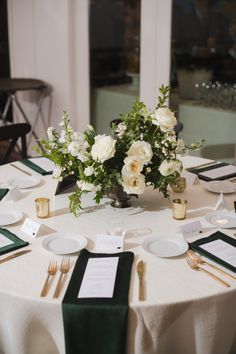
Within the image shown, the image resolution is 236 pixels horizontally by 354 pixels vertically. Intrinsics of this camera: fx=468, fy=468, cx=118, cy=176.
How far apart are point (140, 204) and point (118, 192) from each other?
0.48 feet

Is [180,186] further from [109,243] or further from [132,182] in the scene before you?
[109,243]

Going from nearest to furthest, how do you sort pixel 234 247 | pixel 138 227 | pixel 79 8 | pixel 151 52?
pixel 234 247 < pixel 138 227 < pixel 151 52 < pixel 79 8

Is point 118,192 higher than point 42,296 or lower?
higher

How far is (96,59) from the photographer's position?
450 centimetres

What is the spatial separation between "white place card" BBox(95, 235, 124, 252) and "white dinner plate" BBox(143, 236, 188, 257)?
0.09m

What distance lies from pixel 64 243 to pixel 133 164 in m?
0.39

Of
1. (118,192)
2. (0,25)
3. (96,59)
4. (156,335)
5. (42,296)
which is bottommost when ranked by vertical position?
(156,335)

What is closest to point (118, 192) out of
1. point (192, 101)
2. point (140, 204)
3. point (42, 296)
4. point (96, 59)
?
point (140, 204)

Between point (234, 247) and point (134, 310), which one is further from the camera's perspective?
point (234, 247)

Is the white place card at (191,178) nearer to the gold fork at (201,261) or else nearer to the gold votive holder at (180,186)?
the gold votive holder at (180,186)

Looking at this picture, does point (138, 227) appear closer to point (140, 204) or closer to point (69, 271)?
point (140, 204)

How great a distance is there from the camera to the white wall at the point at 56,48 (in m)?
4.44

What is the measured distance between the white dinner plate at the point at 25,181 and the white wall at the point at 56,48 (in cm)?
231

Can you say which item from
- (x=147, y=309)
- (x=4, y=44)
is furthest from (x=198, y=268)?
(x=4, y=44)
